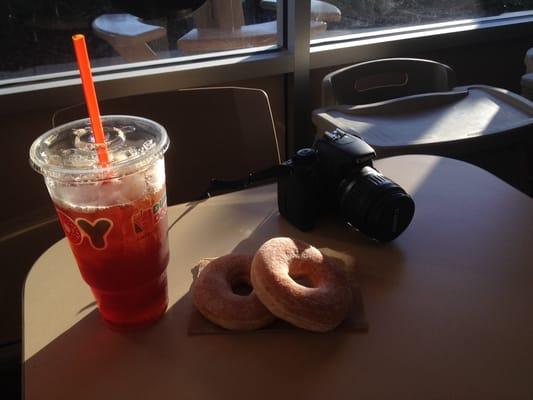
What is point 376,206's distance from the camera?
0.73m

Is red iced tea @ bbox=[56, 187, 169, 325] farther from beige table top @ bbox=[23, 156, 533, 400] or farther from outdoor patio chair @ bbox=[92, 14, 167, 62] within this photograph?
outdoor patio chair @ bbox=[92, 14, 167, 62]

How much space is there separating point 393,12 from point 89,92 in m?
1.54

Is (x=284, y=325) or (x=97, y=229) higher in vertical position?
(x=97, y=229)

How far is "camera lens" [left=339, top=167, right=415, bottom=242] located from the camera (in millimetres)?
724

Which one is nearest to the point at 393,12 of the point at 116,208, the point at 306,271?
the point at 306,271

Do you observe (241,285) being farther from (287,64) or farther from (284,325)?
(287,64)

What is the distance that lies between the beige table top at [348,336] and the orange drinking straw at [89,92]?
0.75 feet

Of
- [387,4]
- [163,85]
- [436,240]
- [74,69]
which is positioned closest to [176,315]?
[436,240]

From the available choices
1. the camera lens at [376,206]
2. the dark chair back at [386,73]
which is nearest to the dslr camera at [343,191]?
the camera lens at [376,206]

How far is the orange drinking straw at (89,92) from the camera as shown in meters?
0.51

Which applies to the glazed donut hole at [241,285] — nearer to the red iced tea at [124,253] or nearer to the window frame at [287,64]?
the red iced tea at [124,253]

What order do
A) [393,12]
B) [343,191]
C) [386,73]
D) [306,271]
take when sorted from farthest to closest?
[393,12] → [386,73] → [343,191] → [306,271]

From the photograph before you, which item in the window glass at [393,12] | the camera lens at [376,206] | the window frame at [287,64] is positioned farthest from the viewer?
the window glass at [393,12]

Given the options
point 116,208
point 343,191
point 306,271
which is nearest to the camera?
point 116,208
